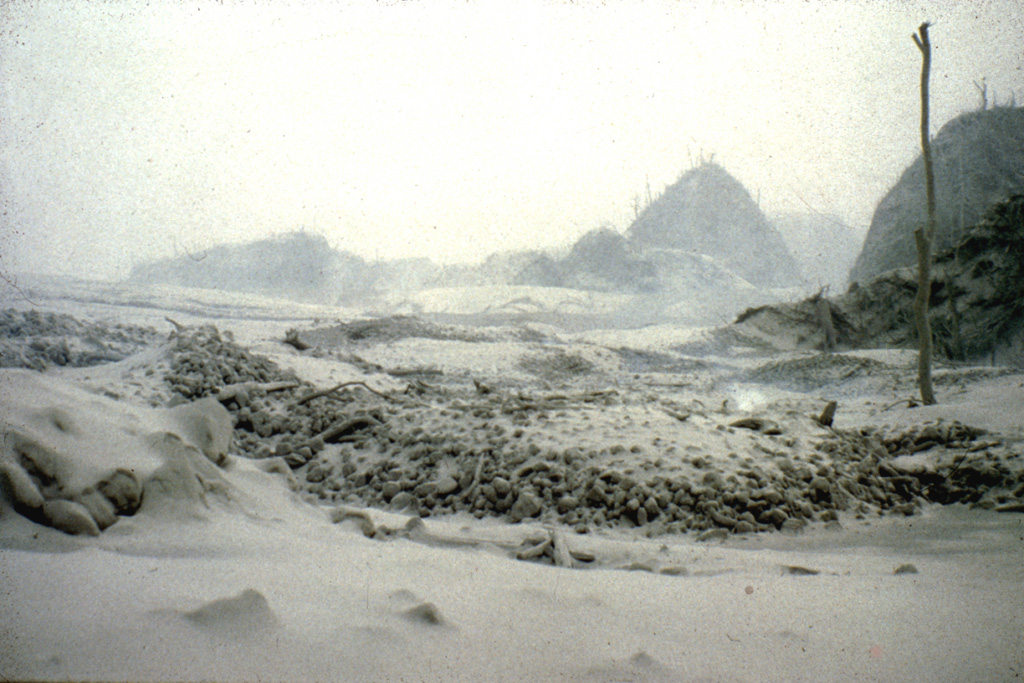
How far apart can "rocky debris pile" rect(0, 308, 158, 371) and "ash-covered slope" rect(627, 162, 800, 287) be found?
9.88 m

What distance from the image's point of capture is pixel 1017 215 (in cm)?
657

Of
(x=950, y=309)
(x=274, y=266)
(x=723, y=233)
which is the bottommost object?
(x=950, y=309)

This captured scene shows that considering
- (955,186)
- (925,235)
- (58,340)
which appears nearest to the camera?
(925,235)

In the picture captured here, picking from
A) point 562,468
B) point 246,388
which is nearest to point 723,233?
point 246,388

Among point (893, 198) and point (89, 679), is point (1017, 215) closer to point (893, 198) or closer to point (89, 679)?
point (893, 198)

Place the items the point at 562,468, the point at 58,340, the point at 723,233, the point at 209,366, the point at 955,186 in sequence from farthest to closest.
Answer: the point at 723,233
the point at 955,186
the point at 58,340
the point at 209,366
the point at 562,468

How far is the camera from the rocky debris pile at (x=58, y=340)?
13.8 ft

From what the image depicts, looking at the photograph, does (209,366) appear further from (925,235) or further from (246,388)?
(925,235)

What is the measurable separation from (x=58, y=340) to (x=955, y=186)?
11.8 metres

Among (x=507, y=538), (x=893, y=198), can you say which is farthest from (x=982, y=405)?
(x=893, y=198)

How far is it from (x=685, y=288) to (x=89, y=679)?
53.6 feet

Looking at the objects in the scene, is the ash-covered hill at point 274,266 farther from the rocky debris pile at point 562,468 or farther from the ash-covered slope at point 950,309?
the rocky debris pile at point 562,468

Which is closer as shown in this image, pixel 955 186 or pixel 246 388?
pixel 246 388

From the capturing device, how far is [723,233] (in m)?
14.4
